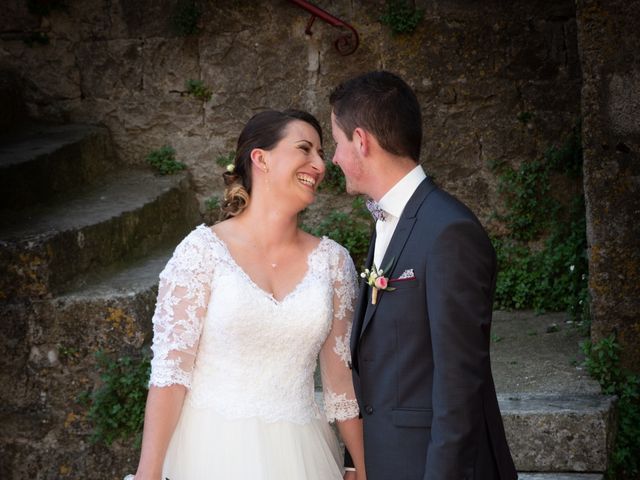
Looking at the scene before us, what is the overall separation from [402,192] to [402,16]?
3163 millimetres

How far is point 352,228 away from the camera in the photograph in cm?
577

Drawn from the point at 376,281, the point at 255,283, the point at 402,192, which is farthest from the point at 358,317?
the point at 255,283

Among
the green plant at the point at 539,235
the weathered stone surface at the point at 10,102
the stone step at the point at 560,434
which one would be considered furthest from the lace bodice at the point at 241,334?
the weathered stone surface at the point at 10,102

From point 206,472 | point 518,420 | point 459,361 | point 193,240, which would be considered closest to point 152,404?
point 206,472

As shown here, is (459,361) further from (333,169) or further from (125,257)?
(333,169)

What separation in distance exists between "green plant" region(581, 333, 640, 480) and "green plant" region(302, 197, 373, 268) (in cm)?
185

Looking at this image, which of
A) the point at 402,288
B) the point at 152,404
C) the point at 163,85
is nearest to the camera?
the point at 402,288

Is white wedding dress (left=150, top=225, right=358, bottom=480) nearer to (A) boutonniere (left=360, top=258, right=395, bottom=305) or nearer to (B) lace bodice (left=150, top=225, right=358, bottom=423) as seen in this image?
(B) lace bodice (left=150, top=225, right=358, bottom=423)

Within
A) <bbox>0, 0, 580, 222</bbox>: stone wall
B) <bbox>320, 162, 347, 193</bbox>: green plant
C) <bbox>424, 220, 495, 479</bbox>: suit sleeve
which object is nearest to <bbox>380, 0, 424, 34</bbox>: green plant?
<bbox>0, 0, 580, 222</bbox>: stone wall

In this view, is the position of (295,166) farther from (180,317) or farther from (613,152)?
(613,152)

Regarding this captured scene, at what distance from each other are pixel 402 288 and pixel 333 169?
10.9 feet

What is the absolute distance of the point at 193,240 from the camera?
313 centimetres

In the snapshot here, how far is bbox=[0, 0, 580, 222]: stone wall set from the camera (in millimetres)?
5586

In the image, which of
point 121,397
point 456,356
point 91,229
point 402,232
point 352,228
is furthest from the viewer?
point 352,228
